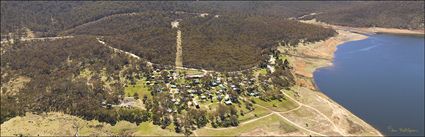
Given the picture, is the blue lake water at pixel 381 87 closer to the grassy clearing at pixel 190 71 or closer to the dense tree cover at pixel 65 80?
the grassy clearing at pixel 190 71

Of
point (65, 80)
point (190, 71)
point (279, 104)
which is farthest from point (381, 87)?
point (65, 80)

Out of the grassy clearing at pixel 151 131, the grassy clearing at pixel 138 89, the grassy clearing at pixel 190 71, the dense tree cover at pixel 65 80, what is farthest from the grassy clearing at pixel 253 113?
the grassy clearing at pixel 190 71

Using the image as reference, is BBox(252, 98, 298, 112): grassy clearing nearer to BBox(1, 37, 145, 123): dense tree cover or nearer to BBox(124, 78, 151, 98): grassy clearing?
BBox(124, 78, 151, 98): grassy clearing

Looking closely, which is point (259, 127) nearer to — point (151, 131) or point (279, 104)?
point (279, 104)

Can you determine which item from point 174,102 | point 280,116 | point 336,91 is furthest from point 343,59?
point 174,102

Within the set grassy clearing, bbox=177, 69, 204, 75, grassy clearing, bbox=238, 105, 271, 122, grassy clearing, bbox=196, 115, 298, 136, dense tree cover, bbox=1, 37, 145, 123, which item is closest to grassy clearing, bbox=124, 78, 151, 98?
dense tree cover, bbox=1, 37, 145, 123
